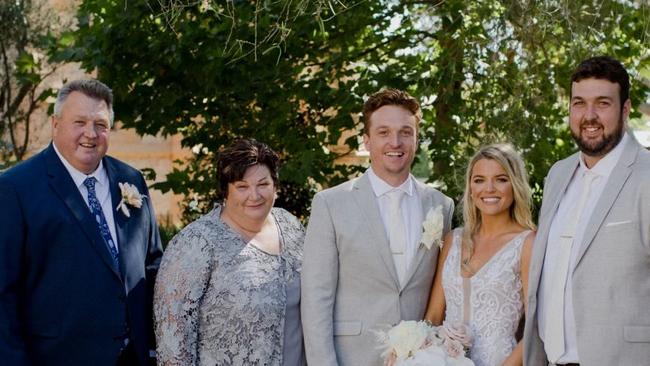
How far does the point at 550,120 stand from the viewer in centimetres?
822

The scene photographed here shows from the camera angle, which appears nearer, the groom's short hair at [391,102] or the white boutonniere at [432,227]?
the white boutonniere at [432,227]

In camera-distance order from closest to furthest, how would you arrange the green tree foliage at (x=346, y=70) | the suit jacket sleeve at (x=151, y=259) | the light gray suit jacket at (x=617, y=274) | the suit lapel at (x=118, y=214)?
the light gray suit jacket at (x=617, y=274), the suit lapel at (x=118, y=214), the suit jacket sleeve at (x=151, y=259), the green tree foliage at (x=346, y=70)

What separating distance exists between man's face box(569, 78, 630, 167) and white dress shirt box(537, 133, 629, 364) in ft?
0.17

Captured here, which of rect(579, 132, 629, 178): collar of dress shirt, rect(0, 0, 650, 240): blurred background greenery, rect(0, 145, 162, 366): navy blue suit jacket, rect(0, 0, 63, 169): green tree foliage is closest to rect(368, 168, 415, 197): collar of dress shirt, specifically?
rect(579, 132, 629, 178): collar of dress shirt

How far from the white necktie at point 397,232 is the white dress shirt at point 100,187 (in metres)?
1.40

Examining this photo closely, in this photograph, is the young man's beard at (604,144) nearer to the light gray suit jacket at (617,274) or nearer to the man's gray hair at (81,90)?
the light gray suit jacket at (617,274)

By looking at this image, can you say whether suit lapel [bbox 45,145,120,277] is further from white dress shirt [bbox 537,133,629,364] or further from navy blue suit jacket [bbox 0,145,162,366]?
white dress shirt [bbox 537,133,629,364]

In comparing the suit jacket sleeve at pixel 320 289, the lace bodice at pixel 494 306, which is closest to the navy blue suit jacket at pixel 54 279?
the suit jacket sleeve at pixel 320 289

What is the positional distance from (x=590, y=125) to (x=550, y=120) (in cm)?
424

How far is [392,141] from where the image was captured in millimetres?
4496

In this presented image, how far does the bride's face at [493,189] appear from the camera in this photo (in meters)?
4.43

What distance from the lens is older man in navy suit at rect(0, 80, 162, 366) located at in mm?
4262

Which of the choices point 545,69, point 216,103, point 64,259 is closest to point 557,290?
point 64,259

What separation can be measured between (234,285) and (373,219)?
2.51 ft
